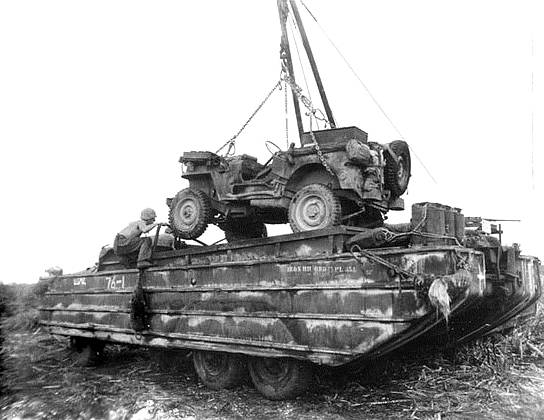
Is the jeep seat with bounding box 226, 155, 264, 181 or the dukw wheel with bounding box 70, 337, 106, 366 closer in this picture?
the jeep seat with bounding box 226, 155, 264, 181

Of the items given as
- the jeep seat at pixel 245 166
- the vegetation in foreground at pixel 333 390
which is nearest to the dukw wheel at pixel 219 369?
the vegetation in foreground at pixel 333 390

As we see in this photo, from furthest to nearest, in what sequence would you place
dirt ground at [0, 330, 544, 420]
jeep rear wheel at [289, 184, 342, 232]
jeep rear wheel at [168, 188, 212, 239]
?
jeep rear wheel at [168, 188, 212, 239] < jeep rear wheel at [289, 184, 342, 232] < dirt ground at [0, 330, 544, 420]

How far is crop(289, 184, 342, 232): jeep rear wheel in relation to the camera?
6.75 m

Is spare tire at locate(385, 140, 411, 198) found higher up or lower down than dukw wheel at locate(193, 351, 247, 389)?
higher up

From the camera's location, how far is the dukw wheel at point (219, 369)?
717cm

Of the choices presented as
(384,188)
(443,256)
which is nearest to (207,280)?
(384,188)

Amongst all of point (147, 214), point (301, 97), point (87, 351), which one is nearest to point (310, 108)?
point (301, 97)

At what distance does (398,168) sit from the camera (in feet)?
25.2

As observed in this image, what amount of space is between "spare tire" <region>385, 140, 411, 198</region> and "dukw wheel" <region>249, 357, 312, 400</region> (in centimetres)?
283

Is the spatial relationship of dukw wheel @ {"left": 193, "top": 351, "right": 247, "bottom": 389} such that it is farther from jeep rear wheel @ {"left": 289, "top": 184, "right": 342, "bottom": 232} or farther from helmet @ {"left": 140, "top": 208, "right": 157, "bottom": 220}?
helmet @ {"left": 140, "top": 208, "right": 157, "bottom": 220}

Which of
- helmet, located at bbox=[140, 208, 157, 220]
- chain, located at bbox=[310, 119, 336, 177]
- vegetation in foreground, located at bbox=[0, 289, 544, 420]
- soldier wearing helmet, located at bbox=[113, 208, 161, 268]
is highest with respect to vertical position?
chain, located at bbox=[310, 119, 336, 177]

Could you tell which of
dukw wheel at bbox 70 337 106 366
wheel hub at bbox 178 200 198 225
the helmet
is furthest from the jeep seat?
dukw wheel at bbox 70 337 106 366

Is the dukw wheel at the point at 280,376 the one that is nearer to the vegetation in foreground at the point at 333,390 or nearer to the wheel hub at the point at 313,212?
the vegetation in foreground at the point at 333,390

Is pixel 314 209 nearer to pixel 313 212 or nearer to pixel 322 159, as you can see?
pixel 313 212
